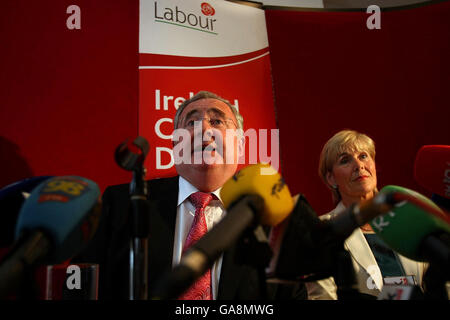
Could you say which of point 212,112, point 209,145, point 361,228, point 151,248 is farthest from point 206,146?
point 361,228

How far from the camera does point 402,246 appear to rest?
76cm

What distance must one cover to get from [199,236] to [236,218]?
1013mm

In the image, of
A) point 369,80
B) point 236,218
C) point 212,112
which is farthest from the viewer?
point 369,80

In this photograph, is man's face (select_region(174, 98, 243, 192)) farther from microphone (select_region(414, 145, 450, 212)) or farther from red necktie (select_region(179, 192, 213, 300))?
microphone (select_region(414, 145, 450, 212))

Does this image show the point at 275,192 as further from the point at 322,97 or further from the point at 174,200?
the point at 322,97

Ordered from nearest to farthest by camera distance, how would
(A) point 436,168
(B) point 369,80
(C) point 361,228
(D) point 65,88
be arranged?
1. (A) point 436,168
2. (D) point 65,88
3. (C) point 361,228
4. (B) point 369,80

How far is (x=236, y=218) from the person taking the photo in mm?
603

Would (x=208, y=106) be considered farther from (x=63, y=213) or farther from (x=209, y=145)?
(x=63, y=213)

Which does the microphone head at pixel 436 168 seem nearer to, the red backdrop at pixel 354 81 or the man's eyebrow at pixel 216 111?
the man's eyebrow at pixel 216 111

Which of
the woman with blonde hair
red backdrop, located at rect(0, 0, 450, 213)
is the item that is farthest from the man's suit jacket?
red backdrop, located at rect(0, 0, 450, 213)

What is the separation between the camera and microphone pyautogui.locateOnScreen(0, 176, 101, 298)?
0.56m

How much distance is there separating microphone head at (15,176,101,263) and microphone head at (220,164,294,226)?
9.2 inches
